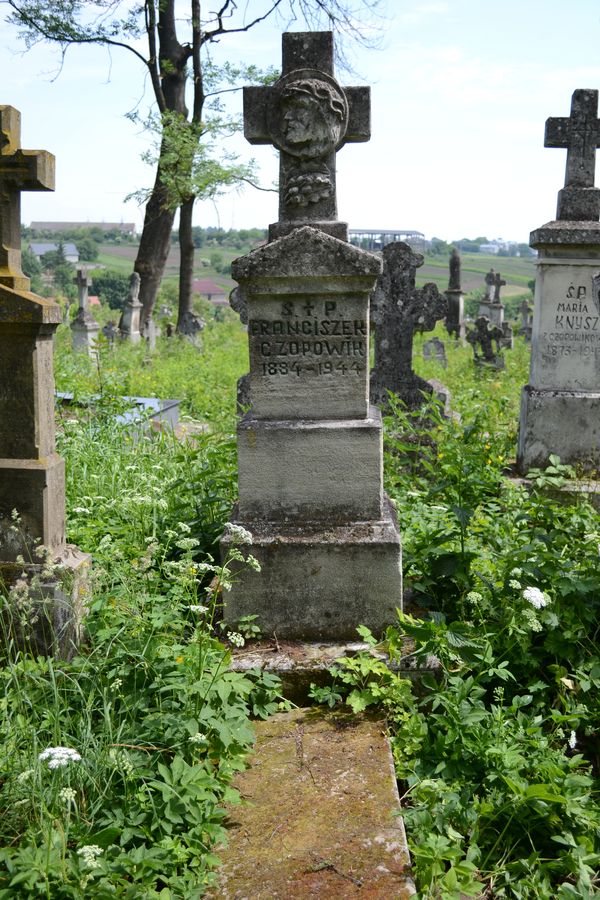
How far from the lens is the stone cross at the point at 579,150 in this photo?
268 inches

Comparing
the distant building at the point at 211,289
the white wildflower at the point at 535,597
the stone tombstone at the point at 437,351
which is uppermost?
the distant building at the point at 211,289

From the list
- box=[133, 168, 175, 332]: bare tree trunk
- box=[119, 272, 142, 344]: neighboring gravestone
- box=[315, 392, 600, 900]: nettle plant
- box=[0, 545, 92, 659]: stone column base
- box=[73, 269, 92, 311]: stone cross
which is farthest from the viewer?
box=[73, 269, 92, 311]: stone cross

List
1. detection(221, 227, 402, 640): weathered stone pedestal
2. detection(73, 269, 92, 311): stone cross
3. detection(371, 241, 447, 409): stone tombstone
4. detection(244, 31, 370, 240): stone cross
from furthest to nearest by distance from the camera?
1. detection(73, 269, 92, 311): stone cross
2. detection(371, 241, 447, 409): stone tombstone
3. detection(244, 31, 370, 240): stone cross
4. detection(221, 227, 402, 640): weathered stone pedestal

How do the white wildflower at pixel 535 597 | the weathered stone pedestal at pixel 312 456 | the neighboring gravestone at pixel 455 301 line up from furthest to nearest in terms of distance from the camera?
the neighboring gravestone at pixel 455 301 < the weathered stone pedestal at pixel 312 456 < the white wildflower at pixel 535 597

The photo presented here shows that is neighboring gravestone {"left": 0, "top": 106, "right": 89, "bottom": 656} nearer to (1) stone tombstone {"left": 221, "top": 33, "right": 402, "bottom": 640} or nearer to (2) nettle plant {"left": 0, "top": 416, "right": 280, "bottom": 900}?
(2) nettle plant {"left": 0, "top": 416, "right": 280, "bottom": 900}

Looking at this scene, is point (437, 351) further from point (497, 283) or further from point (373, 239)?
point (497, 283)

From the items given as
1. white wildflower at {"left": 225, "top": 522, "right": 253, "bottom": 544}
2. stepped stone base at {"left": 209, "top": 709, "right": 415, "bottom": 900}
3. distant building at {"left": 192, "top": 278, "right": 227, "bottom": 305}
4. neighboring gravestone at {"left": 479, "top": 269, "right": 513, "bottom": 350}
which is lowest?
stepped stone base at {"left": 209, "top": 709, "right": 415, "bottom": 900}

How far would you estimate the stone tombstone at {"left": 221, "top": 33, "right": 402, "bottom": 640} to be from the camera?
12.3 feet

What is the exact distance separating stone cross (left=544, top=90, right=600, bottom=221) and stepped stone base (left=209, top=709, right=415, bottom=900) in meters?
5.16

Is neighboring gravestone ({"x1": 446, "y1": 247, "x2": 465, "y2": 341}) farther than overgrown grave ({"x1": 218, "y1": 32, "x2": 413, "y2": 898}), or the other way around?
neighboring gravestone ({"x1": 446, "y1": 247, "x2": 465, "y2": 341})

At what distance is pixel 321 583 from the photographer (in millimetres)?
3791

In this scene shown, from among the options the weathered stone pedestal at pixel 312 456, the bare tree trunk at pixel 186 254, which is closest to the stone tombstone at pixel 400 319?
the weathered stone pedestal at pixel 312 456

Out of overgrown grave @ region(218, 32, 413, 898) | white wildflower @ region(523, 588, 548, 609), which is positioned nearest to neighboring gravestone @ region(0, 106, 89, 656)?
overgrown grave @ region(218, 32, 413, 898)

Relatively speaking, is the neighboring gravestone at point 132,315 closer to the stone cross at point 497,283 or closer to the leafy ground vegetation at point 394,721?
the stone cross at point 497,283
